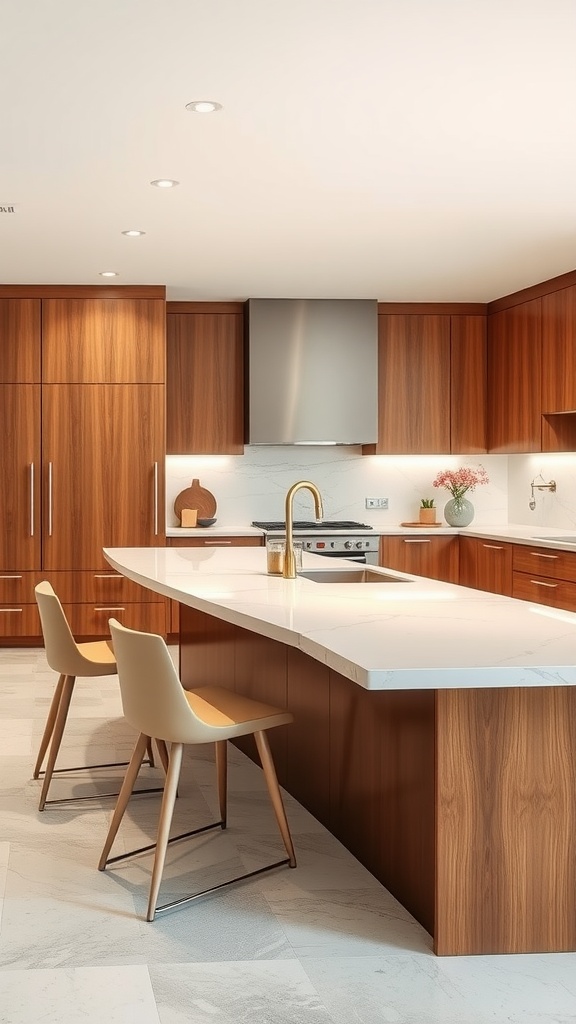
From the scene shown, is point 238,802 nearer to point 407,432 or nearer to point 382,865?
point 382,865

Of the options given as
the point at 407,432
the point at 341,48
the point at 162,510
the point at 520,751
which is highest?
the point at 341,48

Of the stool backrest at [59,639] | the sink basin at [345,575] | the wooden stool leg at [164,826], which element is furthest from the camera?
the sink basin at [345,575]

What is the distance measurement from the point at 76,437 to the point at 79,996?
501 cm

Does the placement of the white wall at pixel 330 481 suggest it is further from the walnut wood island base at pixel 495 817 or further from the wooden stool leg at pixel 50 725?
the walnut wood island base at pixel 495 817

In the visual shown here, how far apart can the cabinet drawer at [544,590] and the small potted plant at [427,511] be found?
1.29 meters

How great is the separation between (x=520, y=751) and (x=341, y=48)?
6.70ft

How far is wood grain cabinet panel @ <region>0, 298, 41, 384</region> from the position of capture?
711 centimetres

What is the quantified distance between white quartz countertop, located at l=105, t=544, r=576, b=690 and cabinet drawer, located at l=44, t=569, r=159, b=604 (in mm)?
2776

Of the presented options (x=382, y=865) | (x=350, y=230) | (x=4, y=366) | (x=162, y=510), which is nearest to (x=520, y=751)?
(x=382, y=865)

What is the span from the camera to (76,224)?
5375mm

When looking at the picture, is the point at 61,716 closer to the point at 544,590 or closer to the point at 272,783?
the point at 272,783

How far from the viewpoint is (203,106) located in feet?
12.1

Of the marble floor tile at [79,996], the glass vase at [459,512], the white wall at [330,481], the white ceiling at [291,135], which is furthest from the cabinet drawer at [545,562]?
the marble floor tile at [79,996]

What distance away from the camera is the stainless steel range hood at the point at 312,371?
7453 millimetres
